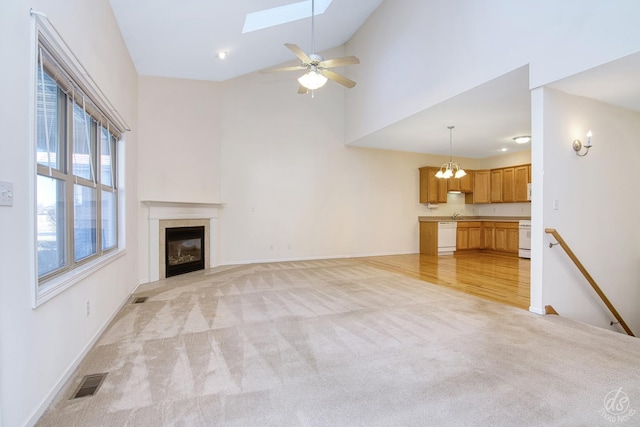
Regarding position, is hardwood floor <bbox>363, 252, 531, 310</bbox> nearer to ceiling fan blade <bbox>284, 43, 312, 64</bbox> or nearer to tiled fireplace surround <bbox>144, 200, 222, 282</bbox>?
tiled fireplace surround <bbox>144, 200, 222, 282</bbox>

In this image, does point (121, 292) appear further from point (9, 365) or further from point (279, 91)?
point (279, 91)

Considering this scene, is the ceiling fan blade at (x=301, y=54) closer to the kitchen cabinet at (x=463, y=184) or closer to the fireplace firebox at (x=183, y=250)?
the fireplace firebox at (x=183, y=250)

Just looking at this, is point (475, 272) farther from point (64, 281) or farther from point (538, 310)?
point (64, 281)

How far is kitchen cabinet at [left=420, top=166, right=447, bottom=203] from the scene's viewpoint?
325 inches

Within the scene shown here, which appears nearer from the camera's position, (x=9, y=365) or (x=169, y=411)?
(x=9, y=365)

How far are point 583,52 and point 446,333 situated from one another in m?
3.01

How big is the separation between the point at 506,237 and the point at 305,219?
5.34 metres

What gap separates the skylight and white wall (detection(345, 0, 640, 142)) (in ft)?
6.09

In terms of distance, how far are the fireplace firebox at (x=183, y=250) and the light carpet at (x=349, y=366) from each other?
1.74 metres

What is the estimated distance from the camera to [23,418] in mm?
1551

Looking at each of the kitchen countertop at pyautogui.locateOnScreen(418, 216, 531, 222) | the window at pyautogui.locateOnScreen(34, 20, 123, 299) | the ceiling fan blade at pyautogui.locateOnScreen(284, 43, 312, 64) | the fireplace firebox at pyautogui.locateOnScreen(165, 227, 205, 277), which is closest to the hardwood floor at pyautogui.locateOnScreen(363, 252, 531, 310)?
the kitchen countertop at pyautogui.locateOnScreen(418, 216, 531, 222)

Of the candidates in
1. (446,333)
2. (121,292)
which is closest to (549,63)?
(446,333)

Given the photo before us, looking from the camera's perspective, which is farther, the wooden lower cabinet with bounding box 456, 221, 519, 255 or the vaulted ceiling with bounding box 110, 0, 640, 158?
the wooden lower cabinet with bounding box 456, 221, 519, 255

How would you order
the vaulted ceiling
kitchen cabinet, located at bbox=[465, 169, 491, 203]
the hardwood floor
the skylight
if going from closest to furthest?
the vaulted ceiling
the hardwood floor
the skylight
kitchen cabinet, located at bbox=[465, 169, 491, 203]
